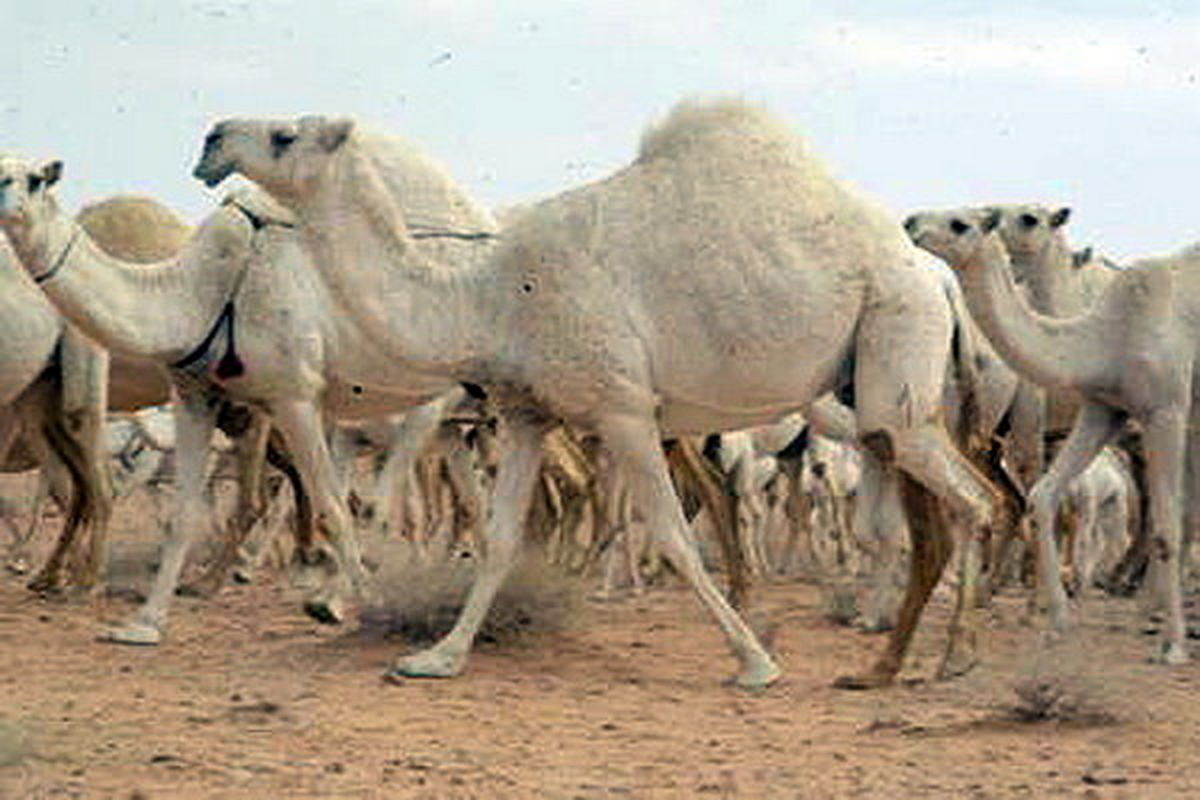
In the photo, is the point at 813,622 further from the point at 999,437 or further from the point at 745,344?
the point at 745,344

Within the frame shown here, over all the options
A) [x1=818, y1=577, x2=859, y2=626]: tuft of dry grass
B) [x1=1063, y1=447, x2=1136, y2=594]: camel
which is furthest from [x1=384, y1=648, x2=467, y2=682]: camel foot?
[x1=1063, y1=447, x2=1136, y2=594]: camel

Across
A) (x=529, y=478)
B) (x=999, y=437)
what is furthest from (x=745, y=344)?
(x=999, y=437)

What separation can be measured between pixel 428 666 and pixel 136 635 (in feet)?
6.04

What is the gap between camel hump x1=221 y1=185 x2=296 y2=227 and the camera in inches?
433

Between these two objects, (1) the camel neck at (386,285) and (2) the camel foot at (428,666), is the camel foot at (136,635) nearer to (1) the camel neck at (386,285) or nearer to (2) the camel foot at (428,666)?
(2) the camel foot at (428,666)

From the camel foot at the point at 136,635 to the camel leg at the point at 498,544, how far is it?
1.57m

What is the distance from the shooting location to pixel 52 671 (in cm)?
912

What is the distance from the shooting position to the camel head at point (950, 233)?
1066cm

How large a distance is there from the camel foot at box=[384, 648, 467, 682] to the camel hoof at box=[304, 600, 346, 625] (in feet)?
5.48

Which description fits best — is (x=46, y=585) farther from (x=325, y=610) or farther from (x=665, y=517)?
(x=665, y=517)

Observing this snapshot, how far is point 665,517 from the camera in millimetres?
9117

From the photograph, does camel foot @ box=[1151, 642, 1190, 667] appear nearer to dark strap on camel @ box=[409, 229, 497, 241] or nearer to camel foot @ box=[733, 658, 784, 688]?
camel foot @ box=[733, 658, 784, 688]

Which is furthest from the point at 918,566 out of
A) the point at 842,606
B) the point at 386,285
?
the point at 842,606

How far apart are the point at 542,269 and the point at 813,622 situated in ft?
15.0
